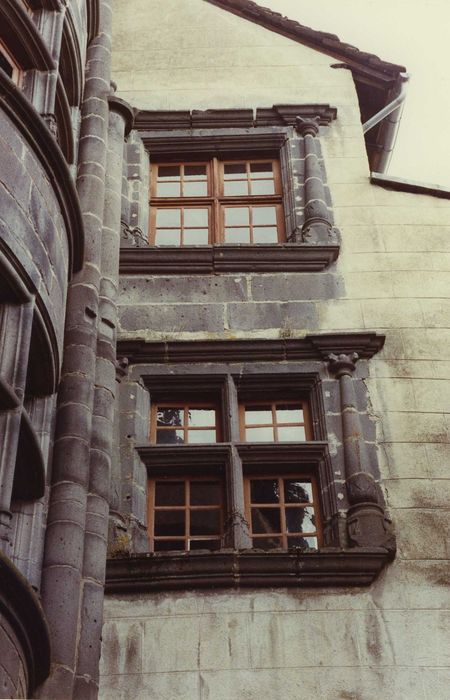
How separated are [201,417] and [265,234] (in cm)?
225

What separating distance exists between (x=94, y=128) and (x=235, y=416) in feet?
9.10

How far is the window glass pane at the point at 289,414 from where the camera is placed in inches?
367

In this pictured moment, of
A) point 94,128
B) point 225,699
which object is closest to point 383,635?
point 225,699

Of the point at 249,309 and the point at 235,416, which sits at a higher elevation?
the point at 249,309

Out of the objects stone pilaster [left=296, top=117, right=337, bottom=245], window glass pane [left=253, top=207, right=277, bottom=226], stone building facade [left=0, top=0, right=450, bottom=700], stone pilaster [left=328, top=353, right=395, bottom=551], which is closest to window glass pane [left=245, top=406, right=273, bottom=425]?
stone building facade [left=0, top=0, right=450, bottom=700]

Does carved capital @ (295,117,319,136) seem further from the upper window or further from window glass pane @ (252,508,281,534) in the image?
window glass pane @ (252,508,281,534)

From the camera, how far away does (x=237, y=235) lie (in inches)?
428

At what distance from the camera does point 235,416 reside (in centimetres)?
920

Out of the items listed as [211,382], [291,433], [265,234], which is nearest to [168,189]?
[265,234]

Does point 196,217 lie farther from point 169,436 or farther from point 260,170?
point 169,436

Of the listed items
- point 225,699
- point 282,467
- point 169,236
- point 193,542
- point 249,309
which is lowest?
point 225,699

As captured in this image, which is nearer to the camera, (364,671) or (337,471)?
(364,671)

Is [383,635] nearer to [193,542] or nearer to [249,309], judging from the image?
[193,542]

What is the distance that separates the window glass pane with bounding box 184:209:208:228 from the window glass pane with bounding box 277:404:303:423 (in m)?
2.31
